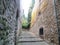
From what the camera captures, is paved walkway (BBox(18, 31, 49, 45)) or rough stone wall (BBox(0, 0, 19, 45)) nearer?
rough stone wall (BBox(0, 0, 19, 45))

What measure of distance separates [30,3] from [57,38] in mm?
14610

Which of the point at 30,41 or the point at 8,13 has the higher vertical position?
the point at 8,13

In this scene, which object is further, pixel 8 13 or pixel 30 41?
pixel 30 41

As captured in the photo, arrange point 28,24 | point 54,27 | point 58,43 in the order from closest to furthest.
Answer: point 58,43 < point 54,27 < point 28,24

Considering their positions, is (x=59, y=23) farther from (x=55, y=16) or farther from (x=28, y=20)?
(x=28, y=20)

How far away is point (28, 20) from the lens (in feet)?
57.6

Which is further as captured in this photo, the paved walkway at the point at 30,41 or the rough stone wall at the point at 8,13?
the paved walkway at the point at 30,41

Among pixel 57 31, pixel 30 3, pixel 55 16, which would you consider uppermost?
pixel 30 3

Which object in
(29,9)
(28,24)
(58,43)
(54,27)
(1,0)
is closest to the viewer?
(1,0)

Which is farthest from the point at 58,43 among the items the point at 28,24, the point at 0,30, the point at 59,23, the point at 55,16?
the point at 28,24

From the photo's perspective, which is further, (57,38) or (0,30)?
(57,38)

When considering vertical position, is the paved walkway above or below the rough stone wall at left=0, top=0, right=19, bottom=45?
below

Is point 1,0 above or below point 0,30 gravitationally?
above

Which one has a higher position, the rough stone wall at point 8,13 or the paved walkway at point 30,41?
the rough stone wall at point 8,13
